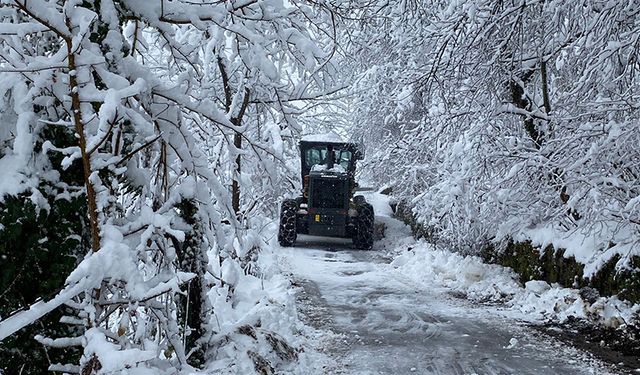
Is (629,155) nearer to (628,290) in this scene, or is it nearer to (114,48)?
(628,290)

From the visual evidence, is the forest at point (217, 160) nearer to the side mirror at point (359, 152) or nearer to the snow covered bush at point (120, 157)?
the snow covered bush at point (120, 157)

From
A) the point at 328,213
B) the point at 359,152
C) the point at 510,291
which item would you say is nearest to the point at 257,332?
the point at 510,291

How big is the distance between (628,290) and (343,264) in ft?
23.5

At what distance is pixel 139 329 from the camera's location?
9.47ft

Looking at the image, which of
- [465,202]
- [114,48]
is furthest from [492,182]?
[114,48]

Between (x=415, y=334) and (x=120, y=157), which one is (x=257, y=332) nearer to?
(x=415, y=334)

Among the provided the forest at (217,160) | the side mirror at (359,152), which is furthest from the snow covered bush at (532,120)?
the side mirror at (359,152)

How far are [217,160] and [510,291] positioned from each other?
17.4 ft

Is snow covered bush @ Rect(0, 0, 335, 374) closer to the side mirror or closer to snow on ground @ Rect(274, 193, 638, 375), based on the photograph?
snow on ground @ Rect(274, 193, 638, 375)

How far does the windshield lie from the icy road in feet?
23.2

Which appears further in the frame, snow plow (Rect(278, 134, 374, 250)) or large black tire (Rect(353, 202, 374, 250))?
large black tire (Rect(353, 202, 374, 250))

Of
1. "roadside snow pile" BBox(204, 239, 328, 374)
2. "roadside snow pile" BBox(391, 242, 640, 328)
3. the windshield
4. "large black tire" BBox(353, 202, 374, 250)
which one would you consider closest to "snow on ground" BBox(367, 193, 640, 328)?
"roadside snow pile" BBox(391, 242, 640, 328)

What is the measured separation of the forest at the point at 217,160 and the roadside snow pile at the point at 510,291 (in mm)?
277

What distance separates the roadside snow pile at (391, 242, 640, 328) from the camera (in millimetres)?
7477
